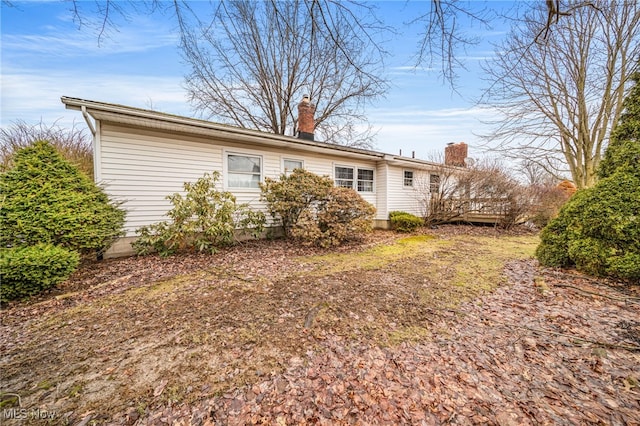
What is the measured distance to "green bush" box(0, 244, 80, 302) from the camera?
337 centimetres

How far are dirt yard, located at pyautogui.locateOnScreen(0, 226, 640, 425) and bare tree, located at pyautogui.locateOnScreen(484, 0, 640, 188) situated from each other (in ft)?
28.3

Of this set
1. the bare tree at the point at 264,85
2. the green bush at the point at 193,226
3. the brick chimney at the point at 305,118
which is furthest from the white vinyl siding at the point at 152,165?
the bare tree at the point at 264,85

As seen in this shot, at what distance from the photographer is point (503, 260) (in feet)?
19.3

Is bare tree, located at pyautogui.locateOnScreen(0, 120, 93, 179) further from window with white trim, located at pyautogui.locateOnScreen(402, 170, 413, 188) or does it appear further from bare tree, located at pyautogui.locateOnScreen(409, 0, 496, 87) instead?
window with white trim, located at pyautogui.locateOnScreen(402, 170, 413, 188)

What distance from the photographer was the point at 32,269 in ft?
11.5

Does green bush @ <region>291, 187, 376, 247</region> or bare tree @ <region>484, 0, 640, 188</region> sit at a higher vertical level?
bare tree @ <region>484, 0, 640, 188</region>

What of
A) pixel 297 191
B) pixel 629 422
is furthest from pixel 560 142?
pixel 629 422

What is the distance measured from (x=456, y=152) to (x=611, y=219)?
35.1ft

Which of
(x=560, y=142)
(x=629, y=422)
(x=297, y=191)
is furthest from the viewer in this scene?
(x=560, y=142)

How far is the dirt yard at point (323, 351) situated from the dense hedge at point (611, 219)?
401 millimetres

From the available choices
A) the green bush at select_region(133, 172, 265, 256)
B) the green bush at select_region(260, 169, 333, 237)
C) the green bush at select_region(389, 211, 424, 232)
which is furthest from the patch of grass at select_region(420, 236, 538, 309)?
the green bush at select_region(133, 172, 265, 256)

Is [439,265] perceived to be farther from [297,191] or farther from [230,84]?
[230,84]

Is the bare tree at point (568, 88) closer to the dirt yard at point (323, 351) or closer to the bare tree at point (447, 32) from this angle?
the bare tree at point (447, 32)

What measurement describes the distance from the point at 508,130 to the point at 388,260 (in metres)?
9.85
